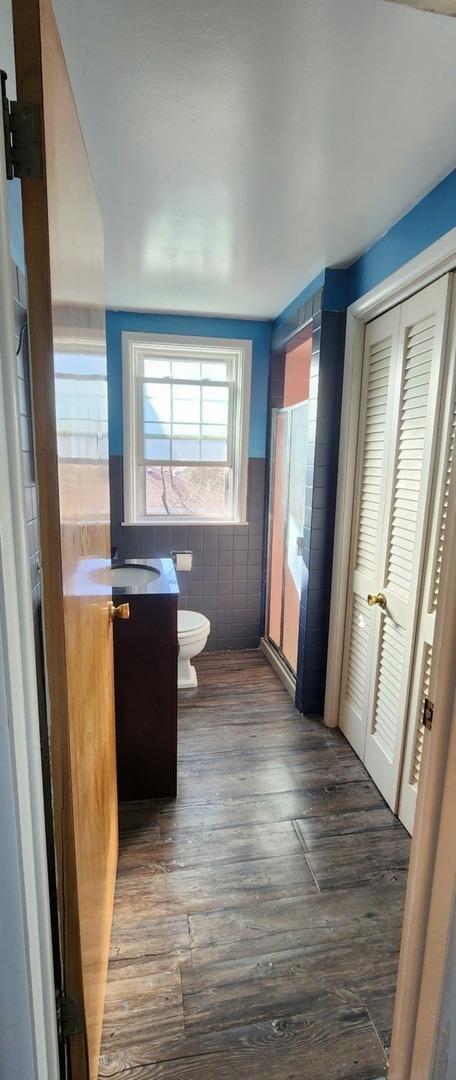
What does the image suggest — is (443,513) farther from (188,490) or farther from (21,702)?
(188,490)

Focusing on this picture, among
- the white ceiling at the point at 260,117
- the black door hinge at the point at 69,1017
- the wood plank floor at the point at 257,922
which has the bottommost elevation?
the wood plank floor at the point at 257,922

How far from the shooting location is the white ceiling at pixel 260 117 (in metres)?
0.98

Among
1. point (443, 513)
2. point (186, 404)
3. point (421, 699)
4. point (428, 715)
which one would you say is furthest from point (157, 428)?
point (428, 715)

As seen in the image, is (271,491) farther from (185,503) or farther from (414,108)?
(414,108)

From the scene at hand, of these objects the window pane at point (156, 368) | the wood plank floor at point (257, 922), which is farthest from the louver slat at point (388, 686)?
the window pane at point (156, 368)

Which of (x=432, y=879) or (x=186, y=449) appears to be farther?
(x=186, y=449)

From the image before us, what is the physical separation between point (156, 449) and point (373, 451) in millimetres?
1556

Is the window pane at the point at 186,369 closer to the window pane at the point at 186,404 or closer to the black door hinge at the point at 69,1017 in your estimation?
the window pane at the point at 186,404

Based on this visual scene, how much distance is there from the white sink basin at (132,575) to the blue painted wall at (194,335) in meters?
1.16

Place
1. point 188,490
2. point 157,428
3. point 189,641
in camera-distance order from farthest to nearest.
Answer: point 188,490 → point 157,428 → point 189,641

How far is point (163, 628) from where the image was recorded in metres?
1.74

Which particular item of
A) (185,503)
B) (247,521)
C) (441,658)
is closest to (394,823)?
(441,658)

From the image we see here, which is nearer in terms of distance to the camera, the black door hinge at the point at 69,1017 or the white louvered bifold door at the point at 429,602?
the black door hinge at the point at 69,1017

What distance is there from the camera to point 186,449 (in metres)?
3.14
